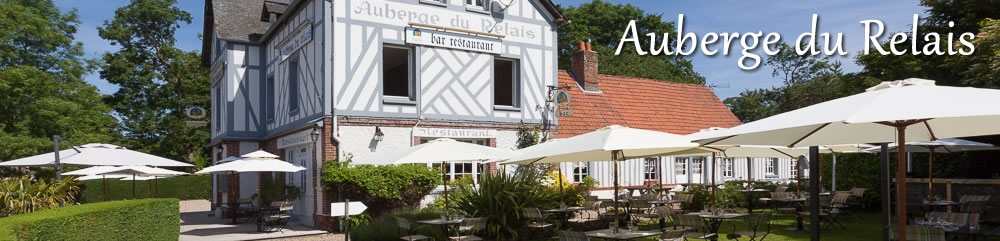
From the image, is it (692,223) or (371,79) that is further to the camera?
(371,79)

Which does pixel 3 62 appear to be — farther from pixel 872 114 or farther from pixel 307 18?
pixel 872 114

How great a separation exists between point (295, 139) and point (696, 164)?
40.1 ft

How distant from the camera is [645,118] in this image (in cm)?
2066

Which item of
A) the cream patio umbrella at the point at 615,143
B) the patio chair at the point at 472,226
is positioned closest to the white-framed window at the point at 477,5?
the cream patio umbrella at the point at 615,143

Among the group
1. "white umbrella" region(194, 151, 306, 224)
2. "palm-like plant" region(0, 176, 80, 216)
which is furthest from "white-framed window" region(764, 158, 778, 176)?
"palm-like plant" region(0, 176, 80, 216)

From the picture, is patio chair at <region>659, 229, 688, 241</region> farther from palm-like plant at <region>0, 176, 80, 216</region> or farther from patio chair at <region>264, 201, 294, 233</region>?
palm-like plant at <region>0, 176, 80, 216</region>

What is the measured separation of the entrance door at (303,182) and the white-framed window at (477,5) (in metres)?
4.45

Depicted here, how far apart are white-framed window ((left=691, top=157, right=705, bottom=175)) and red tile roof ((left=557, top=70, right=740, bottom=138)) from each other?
872mm

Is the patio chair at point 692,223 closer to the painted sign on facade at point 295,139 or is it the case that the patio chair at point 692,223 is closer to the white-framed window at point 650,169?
the painted sign on facade at point 295,139

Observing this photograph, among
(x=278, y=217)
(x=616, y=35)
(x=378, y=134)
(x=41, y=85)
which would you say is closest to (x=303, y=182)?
(x=278, y=217)

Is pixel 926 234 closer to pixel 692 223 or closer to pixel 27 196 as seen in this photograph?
pixel 692 223

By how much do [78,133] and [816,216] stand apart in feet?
90.0

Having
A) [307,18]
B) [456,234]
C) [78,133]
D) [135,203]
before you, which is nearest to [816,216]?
[456,234]

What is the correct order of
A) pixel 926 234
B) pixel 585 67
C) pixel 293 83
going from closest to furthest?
pixel 926 234, pixel 293 83, pixel 585 67
